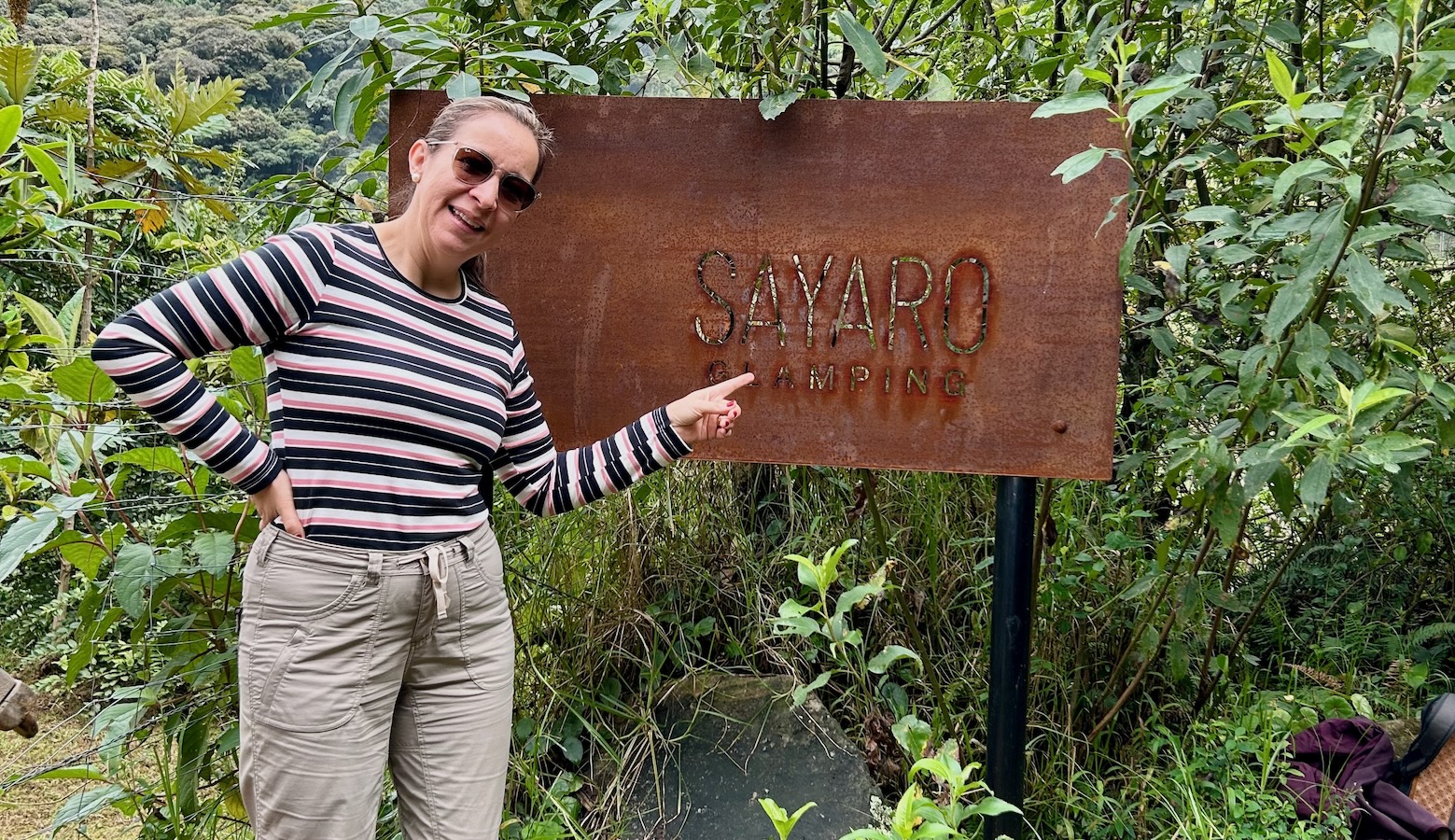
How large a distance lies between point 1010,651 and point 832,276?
83 centimetres

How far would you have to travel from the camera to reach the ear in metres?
1.58

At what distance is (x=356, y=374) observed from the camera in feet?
4.65

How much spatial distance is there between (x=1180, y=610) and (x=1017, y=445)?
558 mm

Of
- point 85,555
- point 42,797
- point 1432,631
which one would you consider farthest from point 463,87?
point 1432,631

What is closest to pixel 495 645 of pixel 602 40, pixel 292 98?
pixel 292 98

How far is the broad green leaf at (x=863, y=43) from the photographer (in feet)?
6.33

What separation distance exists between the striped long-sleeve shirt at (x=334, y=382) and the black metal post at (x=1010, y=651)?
1.05 metres

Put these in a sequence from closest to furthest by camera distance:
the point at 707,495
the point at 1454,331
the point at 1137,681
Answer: the point at 1137,681 < the point at 1454,331 < the point at 707,495

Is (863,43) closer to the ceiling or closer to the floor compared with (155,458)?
closer to the ceiling

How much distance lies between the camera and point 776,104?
1881 millimetres

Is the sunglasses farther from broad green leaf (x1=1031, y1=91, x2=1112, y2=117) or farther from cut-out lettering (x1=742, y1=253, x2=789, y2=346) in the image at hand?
broad green leaf (x1=1031, y1=91, x2=1112, y2=117)

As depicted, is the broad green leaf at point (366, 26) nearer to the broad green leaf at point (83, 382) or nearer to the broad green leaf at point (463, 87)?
the broad green leaf at point (463, 87)

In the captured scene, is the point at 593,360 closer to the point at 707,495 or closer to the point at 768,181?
the point at 768,181

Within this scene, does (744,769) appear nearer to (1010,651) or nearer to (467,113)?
(1010,651)
